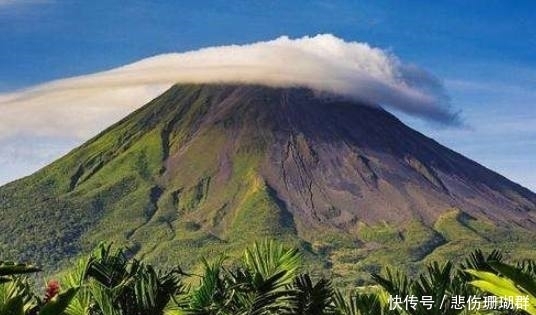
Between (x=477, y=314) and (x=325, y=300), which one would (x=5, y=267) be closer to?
(x=477, y=314)

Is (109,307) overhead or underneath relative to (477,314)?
underneath

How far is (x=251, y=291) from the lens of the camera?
780 centimetres

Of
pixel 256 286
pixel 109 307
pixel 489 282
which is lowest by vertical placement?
pixel 109 307

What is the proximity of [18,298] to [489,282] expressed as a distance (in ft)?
7.73

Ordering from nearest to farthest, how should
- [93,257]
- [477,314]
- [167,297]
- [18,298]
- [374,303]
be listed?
1. [18,298]
2. [477,314]
3. [374,303]
4. [167,297]
5. [93,257]

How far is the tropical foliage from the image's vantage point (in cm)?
775

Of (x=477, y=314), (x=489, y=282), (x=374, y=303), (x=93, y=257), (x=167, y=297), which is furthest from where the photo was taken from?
(x=93, y=257)

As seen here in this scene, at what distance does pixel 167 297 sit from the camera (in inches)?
352

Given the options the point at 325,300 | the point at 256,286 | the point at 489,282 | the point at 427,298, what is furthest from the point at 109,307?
the point at 489,282

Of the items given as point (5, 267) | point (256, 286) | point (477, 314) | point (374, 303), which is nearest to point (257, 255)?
point (256, 286)

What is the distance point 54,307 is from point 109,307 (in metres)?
4.18

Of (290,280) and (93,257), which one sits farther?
(93,257)

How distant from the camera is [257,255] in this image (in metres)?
7.92

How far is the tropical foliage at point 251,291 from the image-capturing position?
7754mm
